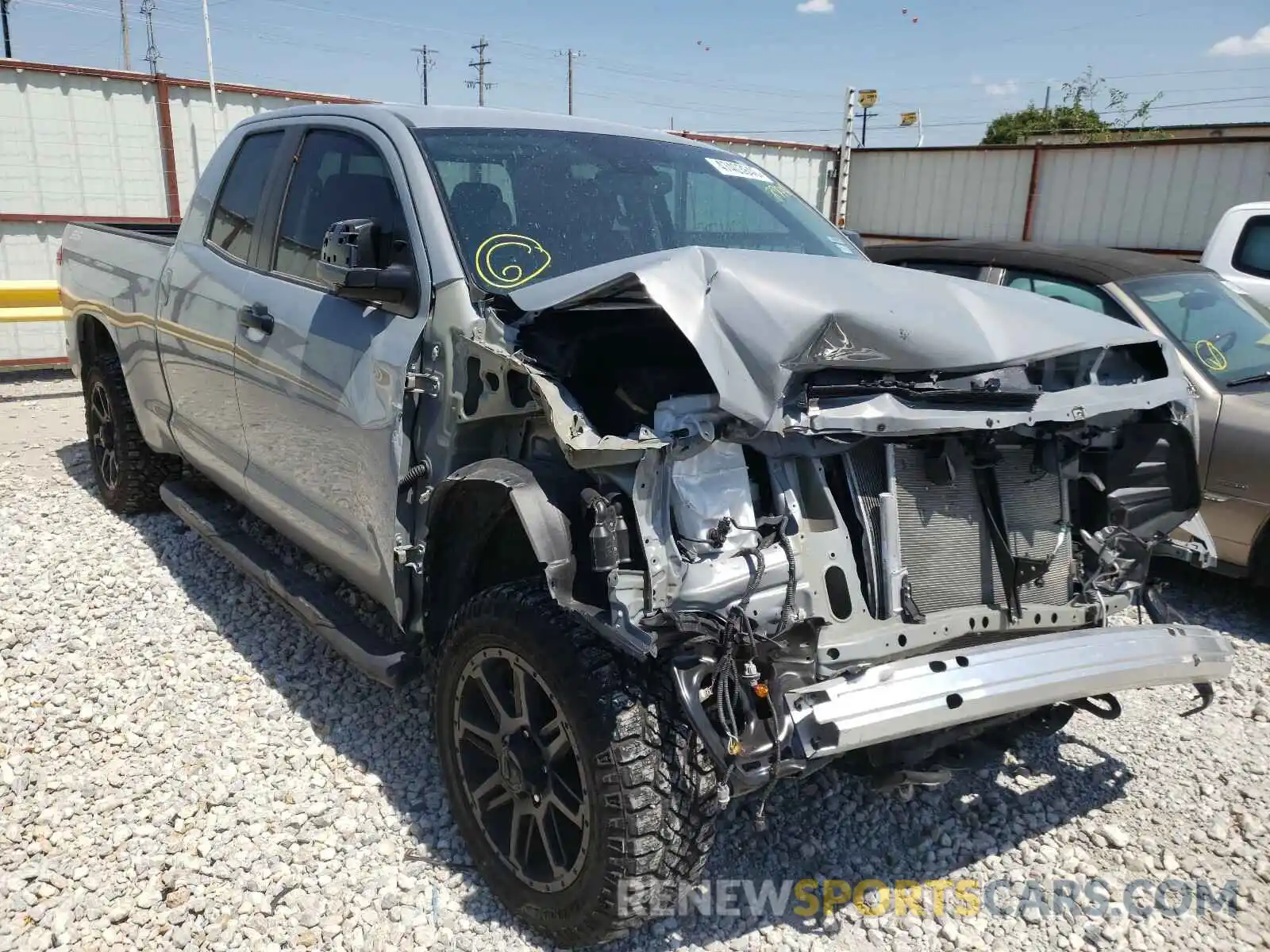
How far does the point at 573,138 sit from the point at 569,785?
2.28 meters

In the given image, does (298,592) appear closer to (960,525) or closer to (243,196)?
(243,196)

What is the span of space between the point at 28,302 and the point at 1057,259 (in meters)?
8.18

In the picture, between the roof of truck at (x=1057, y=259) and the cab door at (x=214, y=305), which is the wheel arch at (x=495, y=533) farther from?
the roof of truck at (x=1057, y=259)

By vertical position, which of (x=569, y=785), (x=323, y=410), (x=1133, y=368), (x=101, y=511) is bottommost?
(x=101, y=511)

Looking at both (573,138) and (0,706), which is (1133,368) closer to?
(573,138)

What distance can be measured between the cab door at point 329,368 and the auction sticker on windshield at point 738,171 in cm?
134

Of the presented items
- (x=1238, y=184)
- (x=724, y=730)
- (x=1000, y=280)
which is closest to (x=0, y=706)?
(x=724, y=730)

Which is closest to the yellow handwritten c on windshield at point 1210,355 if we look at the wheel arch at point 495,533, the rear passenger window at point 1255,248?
the rear passenger window at point 1255,248

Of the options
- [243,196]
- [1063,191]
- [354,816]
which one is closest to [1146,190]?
[1063,191]

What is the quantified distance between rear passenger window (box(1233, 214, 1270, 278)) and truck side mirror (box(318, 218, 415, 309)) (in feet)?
24.0

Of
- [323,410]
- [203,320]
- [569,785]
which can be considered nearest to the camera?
[569,785]

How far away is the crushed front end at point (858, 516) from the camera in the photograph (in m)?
2.20

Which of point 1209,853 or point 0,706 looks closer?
point 1209,853

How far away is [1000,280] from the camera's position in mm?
5473
